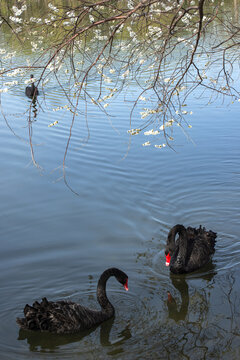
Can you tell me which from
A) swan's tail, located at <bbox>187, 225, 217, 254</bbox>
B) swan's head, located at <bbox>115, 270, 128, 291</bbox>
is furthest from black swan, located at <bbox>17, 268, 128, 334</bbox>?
swan's tail, located at <bbox>187, 225, 217, 254</bbox>

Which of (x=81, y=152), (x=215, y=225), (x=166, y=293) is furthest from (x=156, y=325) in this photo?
(x=81, y=152)

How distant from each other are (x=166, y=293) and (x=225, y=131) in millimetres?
6480

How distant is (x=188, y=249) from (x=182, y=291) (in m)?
0.85

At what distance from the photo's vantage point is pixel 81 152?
1071 cm

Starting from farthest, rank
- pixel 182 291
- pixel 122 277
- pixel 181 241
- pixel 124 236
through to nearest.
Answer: pixel 124 236
pixel 181 241
pixel 182 291
pixel 122 277

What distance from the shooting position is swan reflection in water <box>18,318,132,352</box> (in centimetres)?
488

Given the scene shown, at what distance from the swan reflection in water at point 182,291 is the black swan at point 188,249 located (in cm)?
8

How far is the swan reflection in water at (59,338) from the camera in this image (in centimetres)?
488

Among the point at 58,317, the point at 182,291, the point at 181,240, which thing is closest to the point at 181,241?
the point at 181,240

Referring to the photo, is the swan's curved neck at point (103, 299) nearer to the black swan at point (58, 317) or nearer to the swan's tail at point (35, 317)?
the black swan at point (58, 317)

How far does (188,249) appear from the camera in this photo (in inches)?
260

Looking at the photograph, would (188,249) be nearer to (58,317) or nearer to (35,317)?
(58,317)

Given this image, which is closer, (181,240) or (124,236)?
(181,240)

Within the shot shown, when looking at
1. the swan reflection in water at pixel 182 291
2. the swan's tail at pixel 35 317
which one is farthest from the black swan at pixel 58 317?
the swan reflection in water at pixel 182 291
